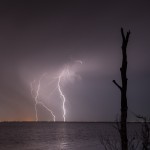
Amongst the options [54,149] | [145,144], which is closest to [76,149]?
[54,149]

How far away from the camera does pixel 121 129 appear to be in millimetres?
7141

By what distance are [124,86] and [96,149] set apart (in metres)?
45.9

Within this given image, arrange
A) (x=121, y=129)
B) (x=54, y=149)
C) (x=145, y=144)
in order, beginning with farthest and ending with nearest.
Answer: (x=54, y=149)
(x=145, y=144)
(x=121, y=129)

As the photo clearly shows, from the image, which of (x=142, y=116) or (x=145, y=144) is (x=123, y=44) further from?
(x=145, y=144)

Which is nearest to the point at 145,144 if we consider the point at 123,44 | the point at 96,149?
the point at 123,44

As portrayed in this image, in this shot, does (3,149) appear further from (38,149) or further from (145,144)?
(145,144)

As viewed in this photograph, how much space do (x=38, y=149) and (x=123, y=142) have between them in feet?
160

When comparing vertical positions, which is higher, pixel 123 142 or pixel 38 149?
pixel 123 142

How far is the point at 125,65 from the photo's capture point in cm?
730

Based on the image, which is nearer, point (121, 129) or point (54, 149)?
point (121, 129)

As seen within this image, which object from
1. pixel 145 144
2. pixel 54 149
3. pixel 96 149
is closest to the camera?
pixel 145 144

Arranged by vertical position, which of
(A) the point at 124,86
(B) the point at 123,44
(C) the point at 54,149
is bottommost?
(C) the point at 54,149

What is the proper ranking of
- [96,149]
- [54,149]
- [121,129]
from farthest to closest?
[54,149], [96,149], [121,129]

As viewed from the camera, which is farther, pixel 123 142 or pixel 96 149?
pixel 96 149
